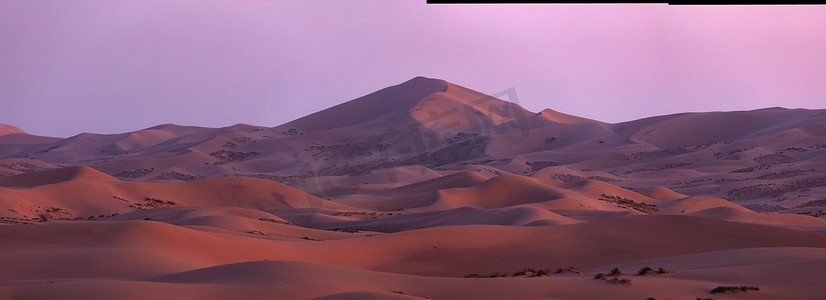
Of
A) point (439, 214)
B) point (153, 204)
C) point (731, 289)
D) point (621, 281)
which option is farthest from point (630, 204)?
point (731, 289)

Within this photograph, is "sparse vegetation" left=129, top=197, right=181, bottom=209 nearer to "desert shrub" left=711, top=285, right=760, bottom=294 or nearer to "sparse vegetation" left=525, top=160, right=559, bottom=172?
"desert shrub" left=711, top=285, right=760, bottom=294

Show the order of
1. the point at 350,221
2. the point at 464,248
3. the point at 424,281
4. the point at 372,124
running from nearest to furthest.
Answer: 1. the point at 424,281
2. the point at 464,248
3. the point at 350,221
4. the point at 372,124

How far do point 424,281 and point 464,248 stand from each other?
778 centimetres

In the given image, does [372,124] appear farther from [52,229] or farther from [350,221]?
[52,229]

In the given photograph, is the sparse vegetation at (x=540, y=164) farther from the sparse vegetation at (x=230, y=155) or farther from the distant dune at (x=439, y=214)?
the sparse vegetation at (x=230, y=155)

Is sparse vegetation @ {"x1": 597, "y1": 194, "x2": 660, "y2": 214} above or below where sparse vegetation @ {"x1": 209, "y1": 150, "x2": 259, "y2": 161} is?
below

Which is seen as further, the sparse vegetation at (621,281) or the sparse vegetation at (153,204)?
the sparse vegetation at (153,204)

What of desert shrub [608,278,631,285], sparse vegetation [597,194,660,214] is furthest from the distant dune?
sparse vegetation [597,194,660,214]

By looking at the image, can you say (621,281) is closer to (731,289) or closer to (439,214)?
(731,289)

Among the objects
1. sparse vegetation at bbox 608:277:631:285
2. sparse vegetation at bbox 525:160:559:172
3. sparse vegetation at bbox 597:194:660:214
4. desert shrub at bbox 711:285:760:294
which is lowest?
sparse vegetation at bbox 597:194:660:214

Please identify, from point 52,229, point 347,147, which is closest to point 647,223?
point 52,229

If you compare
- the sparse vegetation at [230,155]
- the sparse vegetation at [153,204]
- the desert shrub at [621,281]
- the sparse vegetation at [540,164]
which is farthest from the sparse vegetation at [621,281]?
the sparse vegetation at [230,155]

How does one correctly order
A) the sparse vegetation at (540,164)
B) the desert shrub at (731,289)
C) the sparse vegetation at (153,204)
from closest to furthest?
the desert shrub at (731,289), the sparse vegetation at (153,204), the sparse vegetation at (540,164)

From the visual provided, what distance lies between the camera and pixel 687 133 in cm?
8275
